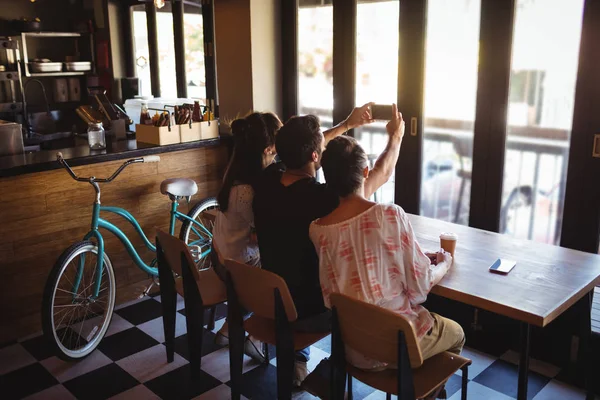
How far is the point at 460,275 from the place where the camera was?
7.20 ft

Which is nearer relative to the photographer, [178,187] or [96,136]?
[178,187]

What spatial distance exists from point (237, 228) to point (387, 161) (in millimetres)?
749

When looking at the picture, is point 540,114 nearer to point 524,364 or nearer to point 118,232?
point 524,364

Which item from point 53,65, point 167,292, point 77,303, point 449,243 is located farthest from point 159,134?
point 53,65

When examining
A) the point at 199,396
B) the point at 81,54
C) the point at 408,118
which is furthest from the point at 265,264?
the point at 81,54

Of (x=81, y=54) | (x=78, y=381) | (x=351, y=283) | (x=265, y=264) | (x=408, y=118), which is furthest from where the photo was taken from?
(x=81, y=54)

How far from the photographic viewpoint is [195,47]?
189 inches

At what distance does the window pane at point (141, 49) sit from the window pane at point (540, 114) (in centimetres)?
371

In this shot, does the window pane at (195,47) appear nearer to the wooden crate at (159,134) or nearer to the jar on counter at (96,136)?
the wooden crate at (159,134)

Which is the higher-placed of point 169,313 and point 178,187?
point 178,187

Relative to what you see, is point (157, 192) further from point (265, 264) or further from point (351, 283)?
→ point (351, 283)

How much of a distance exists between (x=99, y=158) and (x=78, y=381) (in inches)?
49.0

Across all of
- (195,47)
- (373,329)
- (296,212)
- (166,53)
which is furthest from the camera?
(166,53)

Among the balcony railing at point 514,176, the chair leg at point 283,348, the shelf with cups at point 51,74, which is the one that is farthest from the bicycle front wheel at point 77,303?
the shelf with cups at point 51,74
